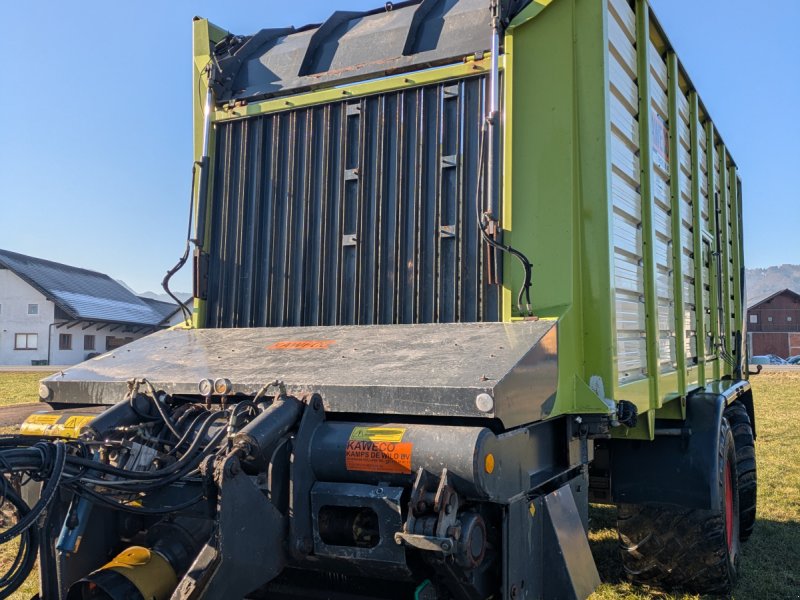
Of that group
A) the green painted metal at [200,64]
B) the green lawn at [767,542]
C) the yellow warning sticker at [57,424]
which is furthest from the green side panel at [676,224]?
the yellow warning sticker at [57,424]

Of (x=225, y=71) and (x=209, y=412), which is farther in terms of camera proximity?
(x=225, y=71)

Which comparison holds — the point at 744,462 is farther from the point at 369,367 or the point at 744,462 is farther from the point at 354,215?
the point at 369,367

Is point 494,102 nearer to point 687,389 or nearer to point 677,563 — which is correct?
point 687,389

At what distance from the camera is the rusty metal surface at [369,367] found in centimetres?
253

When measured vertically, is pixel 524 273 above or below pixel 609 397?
above

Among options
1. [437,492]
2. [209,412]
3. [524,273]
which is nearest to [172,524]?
[209,412]

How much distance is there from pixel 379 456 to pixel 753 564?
3.82 m

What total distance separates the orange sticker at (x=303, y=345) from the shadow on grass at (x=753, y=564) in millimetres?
2409

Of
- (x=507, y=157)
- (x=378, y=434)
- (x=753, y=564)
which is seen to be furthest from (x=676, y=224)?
(x=378, y=434)

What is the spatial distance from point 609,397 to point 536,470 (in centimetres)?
53

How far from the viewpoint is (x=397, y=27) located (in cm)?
388

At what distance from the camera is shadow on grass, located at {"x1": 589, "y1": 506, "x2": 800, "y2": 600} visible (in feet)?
14.4

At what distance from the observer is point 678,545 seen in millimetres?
4160

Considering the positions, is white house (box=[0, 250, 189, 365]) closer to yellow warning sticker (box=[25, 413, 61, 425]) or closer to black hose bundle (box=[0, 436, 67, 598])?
yellow warning sticker (box=[25, 413, 61, 425])
